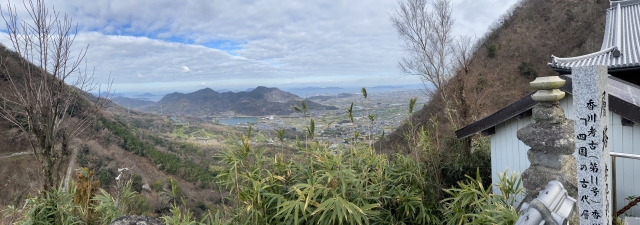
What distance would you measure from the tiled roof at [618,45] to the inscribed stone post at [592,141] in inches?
204

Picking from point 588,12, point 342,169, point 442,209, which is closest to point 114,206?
point 342,169

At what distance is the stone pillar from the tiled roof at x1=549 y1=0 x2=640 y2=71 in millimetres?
4565

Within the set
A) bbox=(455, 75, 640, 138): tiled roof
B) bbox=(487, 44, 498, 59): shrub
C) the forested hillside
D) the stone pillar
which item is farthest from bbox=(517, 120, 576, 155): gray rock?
bbox=(487, 44, 498, 59): shrub

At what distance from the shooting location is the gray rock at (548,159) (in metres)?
1.97

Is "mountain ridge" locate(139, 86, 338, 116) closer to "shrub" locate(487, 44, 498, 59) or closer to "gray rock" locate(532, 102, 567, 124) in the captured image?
"shrub" locate(487, 44, 498, 59)

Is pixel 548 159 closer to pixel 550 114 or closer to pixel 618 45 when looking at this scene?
pixel 550 114

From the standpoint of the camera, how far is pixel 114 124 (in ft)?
56.0

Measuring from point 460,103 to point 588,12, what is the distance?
17.9m

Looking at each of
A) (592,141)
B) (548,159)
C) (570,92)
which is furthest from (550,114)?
(570,92)

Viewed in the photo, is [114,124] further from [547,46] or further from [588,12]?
[588,12]

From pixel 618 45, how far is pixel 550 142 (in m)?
7.90

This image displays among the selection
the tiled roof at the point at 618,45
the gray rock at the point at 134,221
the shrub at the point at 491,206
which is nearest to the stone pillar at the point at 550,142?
the shrub at the point at 491,206

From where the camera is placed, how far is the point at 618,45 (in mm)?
7500

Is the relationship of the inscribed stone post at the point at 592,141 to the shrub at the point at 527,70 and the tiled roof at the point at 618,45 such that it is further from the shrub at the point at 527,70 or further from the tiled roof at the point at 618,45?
the shrub at the point at 527,70
